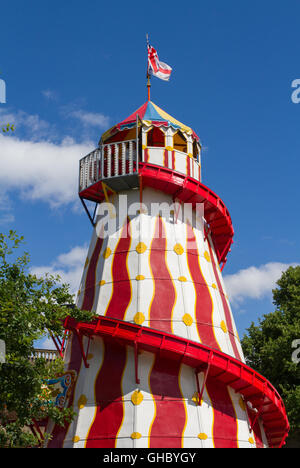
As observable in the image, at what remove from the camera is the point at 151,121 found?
2953cm

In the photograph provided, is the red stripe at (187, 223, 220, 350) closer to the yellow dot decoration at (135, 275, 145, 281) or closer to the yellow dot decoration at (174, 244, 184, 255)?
the yellow dot decoration at (174, 244, 184, 255)

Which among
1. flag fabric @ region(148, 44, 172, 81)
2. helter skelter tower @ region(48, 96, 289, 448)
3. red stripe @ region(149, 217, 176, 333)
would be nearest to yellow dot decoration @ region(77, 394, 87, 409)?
helter skelter tower @ region(48, 96, 289, 448)

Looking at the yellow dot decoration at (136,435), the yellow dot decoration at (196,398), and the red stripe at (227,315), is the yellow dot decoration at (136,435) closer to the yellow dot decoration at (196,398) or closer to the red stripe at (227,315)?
the yellow dot decoration at (196,398)

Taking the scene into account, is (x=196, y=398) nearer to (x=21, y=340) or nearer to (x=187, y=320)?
(x=187, y=320)

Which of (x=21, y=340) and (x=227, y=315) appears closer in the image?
(x=21, y=340)

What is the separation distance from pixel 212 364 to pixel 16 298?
913cm

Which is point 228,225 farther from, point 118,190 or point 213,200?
point 118,190

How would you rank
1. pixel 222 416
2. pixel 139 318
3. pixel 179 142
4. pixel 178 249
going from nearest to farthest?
1. pixel 222 416
2. pixel 139 318
3. pixel 178 249
4. pixel 179 142

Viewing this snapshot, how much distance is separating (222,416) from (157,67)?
1999 centimetres

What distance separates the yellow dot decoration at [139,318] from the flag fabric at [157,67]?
1476 cm

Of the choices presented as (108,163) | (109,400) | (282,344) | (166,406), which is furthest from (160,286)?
(282,344)

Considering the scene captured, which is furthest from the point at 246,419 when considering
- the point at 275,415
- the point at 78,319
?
the point at 78,319

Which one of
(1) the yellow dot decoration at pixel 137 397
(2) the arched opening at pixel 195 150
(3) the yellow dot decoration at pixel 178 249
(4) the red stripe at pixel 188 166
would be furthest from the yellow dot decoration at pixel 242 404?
(2) the arched opening at pixel 195 150

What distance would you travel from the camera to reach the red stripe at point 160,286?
2405 centimetres
